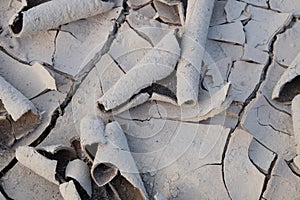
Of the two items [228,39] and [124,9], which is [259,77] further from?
[124,9]

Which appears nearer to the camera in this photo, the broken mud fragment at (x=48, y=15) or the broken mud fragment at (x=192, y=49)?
the broken mud fragment at (x=192, y=49)

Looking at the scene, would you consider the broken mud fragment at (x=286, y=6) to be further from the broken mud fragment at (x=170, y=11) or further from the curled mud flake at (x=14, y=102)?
the curled mud flake at (x=14, y=102)

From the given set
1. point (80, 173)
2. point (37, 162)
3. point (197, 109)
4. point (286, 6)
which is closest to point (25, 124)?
point (37, 162)

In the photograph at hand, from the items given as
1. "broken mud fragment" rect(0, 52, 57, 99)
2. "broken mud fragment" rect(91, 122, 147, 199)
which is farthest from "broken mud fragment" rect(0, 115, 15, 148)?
"broken mud fragment" rect(91, 122, 147, 199)

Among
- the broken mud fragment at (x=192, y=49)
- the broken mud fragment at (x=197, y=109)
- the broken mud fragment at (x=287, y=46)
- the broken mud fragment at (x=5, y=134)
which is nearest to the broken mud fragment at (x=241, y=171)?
the broken mud fragment at (x=197, y=109)

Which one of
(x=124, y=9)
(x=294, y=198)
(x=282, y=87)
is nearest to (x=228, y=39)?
(x=282, y=87)

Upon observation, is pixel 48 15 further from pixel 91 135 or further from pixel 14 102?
pixel 91 135
